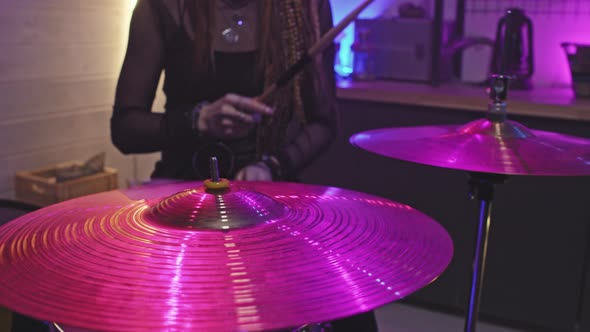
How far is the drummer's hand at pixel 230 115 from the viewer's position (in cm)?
117

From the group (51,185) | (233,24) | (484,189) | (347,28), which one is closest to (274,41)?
(233,24)

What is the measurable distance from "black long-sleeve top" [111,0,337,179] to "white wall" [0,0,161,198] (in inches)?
30.3

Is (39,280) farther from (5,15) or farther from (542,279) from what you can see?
(542,279)

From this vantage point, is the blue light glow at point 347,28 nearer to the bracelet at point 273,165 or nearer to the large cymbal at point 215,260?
the bracelet at point 273,165

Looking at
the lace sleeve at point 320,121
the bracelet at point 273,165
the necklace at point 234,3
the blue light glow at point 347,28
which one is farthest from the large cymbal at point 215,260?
the blue light glow at point 347,28

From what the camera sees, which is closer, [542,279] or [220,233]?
[220,233]

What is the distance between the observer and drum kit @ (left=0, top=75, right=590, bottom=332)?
20.6 inches

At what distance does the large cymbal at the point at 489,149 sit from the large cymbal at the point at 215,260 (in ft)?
0.72

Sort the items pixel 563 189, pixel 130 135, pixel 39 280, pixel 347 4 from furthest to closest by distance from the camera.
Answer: pixel 347 4 < pixel 563 189 < pixel 130 135 < pixel 39 280

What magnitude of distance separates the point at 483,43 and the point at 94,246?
223cm

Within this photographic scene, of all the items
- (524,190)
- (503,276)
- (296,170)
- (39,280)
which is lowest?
(503,276)

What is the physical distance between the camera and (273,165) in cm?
140

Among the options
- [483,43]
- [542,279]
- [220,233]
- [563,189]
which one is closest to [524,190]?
[563,189]

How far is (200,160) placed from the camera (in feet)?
4.76
